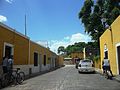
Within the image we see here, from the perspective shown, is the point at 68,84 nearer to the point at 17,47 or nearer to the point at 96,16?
the point at 17,47

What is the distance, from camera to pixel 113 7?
4291 cm

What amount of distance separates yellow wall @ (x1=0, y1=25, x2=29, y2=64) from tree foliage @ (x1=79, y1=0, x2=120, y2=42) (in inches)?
824

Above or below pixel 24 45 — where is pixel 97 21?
above

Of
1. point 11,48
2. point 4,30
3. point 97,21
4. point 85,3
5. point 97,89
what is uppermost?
point 85,3

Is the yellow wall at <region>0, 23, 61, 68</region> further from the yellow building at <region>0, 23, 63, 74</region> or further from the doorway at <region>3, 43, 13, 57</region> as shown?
the doorway at <region>3, 43, 13, 57</region>

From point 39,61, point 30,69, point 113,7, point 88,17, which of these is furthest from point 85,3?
point 30,69

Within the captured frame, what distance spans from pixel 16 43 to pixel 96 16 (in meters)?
26.2

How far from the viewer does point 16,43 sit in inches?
887

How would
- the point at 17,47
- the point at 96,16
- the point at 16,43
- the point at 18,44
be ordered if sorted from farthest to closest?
the point at 96,16, the point at 18,44, the point at 17,47, the point at 16,43

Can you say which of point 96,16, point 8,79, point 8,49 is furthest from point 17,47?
point 96,16

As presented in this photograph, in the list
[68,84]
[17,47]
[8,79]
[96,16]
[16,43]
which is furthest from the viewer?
[96,16]

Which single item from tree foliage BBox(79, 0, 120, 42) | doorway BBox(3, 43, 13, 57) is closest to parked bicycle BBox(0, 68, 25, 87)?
doorway BBox(3, 43, 13, 57)

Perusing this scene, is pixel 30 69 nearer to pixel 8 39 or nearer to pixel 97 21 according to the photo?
pixel 8 39

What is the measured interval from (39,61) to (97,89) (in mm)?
23450
